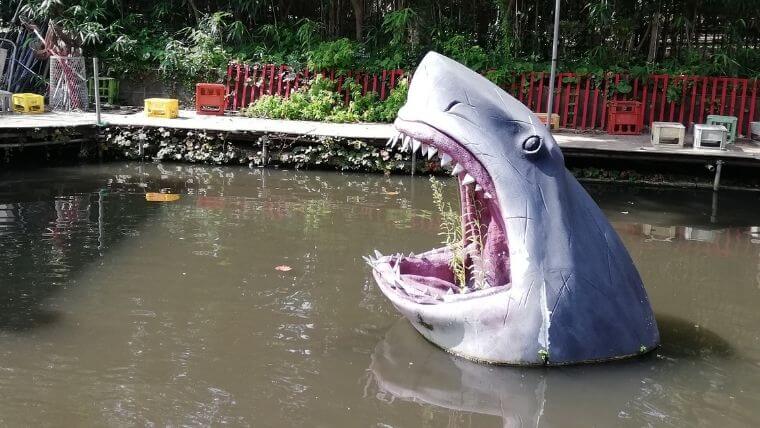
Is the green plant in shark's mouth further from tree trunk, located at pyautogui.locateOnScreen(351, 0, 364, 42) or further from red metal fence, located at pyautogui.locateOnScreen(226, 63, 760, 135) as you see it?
tree trunk, located at pyautogui.locateOnScreen(351, 0, 364, 42)

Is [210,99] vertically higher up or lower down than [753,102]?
Answer: lower down

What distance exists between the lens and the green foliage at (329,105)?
13406 mm

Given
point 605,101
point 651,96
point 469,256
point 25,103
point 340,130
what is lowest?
point 469,256

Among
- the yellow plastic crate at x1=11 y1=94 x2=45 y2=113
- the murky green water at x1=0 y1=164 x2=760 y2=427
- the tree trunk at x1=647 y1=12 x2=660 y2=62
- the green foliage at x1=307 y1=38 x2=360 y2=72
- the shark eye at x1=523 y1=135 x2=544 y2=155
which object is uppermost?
the tree trunk at x1=647 y1=12 x2=660 y2=62

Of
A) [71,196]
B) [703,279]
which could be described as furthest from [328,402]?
[71,196]

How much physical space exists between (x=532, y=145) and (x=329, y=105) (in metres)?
9.52

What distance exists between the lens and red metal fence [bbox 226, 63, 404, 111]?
14062 millimetres

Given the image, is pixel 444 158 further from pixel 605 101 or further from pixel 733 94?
pixel 733 94

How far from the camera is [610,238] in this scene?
15.0ft

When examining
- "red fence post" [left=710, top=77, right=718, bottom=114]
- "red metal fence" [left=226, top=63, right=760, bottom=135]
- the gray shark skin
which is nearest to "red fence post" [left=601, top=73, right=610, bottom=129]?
"red metal fence" [left=226, top=63, right=760, bottom=135]

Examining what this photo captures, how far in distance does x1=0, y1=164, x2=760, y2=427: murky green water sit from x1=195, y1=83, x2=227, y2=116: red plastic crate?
15.2 ft

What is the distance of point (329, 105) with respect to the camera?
13.6 meters

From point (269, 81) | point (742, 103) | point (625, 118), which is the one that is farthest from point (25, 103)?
point (742, 103)

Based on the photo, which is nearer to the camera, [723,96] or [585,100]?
[723,96]
